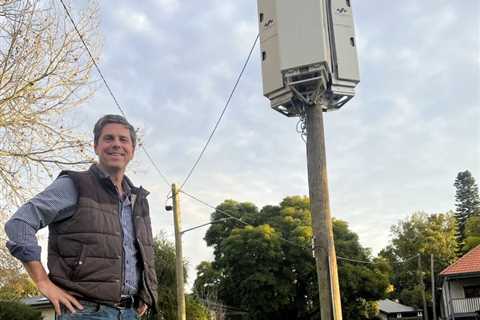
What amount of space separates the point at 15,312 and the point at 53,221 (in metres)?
12.3

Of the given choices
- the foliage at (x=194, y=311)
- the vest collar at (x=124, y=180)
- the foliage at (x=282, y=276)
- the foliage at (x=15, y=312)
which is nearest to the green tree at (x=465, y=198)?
the foliage at (x=282, y=276)

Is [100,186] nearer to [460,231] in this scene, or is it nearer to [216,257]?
[216,257]

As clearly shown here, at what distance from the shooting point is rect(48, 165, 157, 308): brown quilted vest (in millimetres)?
2234

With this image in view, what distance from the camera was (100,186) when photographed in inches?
98.0

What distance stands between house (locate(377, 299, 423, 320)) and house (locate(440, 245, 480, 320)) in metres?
15.7

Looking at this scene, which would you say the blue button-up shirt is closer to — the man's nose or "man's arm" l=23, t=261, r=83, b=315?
"man's arm" l=23, t=261, r=83, b=315

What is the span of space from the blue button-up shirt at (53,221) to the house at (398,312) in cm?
4349

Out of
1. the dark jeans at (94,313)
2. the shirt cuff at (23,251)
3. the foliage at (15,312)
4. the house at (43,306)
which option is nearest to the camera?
the shirt cuff at (23,251)

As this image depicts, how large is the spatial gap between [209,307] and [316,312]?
984 cm

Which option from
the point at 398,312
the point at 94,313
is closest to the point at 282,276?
the point at 398,312

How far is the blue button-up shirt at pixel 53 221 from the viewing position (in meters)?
2.10

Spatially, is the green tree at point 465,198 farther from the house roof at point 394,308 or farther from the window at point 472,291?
the window at point 472,291

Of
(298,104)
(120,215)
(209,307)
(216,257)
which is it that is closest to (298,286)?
(216,257)

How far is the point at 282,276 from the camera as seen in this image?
30.6 m
